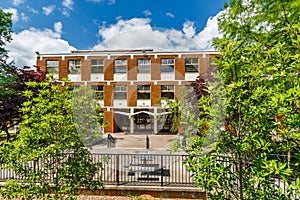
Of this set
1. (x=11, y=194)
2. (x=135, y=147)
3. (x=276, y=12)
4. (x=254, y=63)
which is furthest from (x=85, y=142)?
(x=276, y=12)

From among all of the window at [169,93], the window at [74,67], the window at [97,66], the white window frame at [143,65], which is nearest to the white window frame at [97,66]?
the window at [97,66]

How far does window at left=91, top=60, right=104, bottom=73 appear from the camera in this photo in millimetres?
18191

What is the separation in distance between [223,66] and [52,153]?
120 inches

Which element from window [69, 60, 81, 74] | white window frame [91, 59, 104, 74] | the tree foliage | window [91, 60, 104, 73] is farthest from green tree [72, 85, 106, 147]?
window [69, 60, 81, 74]

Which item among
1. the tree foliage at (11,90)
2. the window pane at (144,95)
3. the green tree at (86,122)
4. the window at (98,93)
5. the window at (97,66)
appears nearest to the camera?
the green tree at (86,122)

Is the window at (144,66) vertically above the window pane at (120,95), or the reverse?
the window at (144,66)

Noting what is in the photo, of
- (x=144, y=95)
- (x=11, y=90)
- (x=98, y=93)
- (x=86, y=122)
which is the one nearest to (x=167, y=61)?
(x=144, y=95)

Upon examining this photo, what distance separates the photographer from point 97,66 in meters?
18.4

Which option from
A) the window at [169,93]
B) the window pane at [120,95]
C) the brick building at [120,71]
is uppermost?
the brick building at [120,71]

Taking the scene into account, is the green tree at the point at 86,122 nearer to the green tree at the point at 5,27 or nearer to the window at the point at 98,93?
the window at the point at 98,93

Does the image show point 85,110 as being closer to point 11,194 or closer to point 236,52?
point 11,194

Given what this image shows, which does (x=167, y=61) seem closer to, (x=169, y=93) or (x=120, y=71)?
(x=120, y=71)

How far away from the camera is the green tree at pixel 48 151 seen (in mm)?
3166

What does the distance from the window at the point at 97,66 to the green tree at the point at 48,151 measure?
50.2 feet
